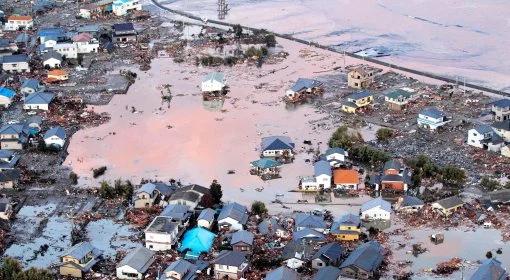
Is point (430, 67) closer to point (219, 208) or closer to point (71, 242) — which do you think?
point (219, 208)

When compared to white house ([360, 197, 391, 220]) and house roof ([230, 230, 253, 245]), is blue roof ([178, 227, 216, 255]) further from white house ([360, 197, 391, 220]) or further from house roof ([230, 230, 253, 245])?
white house ([360, 197, 391, 220])

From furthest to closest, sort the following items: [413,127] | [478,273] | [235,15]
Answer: [235,15] → [413,127] → [478,273]

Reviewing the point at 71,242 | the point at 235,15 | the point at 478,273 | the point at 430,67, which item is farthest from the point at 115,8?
the point at 478,273

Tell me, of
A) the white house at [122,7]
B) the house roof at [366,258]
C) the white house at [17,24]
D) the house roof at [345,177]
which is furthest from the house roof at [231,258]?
the white house at [122,7]

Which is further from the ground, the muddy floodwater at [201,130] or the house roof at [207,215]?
the house roof at [207,215]

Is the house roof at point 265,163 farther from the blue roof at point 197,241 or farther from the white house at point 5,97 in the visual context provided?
the white house at point 5,97

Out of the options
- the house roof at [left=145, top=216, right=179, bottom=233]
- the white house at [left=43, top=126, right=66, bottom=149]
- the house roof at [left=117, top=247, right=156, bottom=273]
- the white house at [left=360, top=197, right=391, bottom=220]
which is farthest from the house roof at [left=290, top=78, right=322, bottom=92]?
the house roof at [left=117, top=247, right=156, bottom=273]
